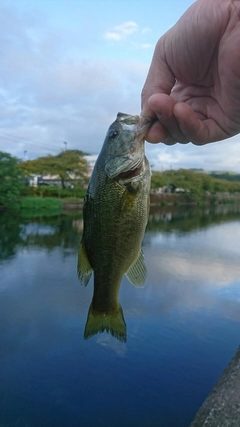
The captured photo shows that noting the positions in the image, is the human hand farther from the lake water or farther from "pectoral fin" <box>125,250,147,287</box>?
the lake water

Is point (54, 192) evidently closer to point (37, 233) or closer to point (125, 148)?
point (37, 233)

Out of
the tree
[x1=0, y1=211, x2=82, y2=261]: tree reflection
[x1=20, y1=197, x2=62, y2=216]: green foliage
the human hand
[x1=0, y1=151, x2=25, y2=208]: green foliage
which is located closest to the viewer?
the human hand

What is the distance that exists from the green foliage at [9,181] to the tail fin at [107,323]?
1427 inches

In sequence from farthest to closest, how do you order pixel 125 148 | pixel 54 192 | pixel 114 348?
pixel 54 192, pixel 114 348, pixel 125 148

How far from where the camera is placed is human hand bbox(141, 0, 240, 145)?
64.6 inches

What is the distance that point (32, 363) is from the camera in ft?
31.2

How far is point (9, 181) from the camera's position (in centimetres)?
3681

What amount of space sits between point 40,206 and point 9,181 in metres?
6.53

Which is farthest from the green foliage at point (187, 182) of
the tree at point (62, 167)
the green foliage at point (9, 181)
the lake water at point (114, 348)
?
the lake water at point (114, 348)

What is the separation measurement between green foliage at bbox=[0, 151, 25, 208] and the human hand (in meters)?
36.3

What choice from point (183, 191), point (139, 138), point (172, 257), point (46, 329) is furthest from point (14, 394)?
point (183, 191)

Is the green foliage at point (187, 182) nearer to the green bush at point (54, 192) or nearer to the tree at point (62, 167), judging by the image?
the tree at point (62, 167)

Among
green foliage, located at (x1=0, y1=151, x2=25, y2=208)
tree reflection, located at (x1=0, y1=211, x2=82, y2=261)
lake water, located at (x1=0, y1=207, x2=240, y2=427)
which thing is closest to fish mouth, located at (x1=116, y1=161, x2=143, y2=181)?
lake water, located at (x1=0, y1=207, x2=240, y2=427)

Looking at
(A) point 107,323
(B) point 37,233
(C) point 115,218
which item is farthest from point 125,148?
(B) point 37,233
